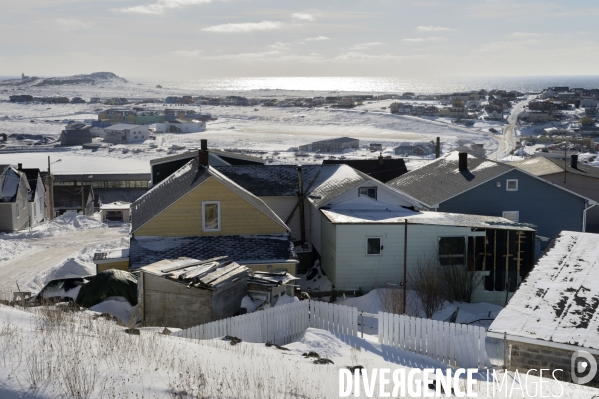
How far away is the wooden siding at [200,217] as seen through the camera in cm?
2461

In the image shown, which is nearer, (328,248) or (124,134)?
(328,248)

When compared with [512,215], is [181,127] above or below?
above

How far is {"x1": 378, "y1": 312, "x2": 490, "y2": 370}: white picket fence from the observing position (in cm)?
1470

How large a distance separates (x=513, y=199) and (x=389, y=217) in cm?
907

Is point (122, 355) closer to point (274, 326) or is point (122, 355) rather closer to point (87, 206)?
point (274, 326)

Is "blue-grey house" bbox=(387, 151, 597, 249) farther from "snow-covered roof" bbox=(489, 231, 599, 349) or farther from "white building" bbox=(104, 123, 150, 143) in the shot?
"white building" bbox=(104, 123, 150, 143)

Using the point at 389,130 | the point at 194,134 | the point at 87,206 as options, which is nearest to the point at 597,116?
the point at 389,130

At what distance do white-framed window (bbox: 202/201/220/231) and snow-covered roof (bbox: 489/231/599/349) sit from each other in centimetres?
1175

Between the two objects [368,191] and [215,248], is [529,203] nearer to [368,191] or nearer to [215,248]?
[368,191]

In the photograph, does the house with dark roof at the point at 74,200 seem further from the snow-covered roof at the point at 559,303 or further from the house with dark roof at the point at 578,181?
the snow-covered roof at the point at 559,303

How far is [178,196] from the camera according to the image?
2486 cm

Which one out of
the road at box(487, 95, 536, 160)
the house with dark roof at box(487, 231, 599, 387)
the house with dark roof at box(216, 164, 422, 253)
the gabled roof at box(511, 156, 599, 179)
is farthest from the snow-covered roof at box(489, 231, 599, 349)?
the road at box(487, 95, 536, 160)

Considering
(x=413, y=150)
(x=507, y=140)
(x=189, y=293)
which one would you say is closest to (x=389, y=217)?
(x=189, y=293)

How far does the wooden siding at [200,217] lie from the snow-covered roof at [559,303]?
35.4 feet
